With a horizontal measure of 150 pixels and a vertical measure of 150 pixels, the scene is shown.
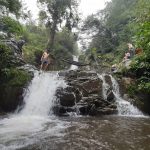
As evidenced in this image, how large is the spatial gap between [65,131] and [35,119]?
119 inches

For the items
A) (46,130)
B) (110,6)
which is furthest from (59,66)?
(46,130)

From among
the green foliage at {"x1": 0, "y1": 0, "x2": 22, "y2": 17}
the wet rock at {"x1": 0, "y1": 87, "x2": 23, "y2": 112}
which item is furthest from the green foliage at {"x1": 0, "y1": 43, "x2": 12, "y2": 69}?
the green foliage at {"x1": 0, "y1": 0, "x2": 22, "y2": 17}

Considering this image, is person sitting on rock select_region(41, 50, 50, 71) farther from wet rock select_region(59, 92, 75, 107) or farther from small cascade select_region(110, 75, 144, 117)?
small cascade select_region(110, 75, 144, 117)

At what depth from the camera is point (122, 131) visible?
9.40 m

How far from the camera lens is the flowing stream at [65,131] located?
7.38m

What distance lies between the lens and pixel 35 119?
11758 mm

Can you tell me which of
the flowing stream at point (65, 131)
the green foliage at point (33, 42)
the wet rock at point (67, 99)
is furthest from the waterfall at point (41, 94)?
the green foliage at point (33, 42)

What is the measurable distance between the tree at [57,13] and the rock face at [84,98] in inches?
715

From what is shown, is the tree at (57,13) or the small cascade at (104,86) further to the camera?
the tree at (57,13)

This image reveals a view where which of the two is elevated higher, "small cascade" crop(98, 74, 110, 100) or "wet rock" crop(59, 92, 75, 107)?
"small cascade" crop(98, 74, 110, 100)

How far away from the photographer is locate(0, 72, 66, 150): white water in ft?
26.0

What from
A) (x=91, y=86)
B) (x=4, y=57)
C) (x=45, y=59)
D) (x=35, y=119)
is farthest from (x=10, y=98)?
(x=45, y=59)

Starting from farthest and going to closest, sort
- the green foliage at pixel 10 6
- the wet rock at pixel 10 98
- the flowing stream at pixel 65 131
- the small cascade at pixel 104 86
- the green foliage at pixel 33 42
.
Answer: the green foliage at pixel 33 42
the small cascade at pixel 104 86
the wet rock at pixel 10 98
the green foliage at pixel 10 6
the flowing stream at pixel 65 131

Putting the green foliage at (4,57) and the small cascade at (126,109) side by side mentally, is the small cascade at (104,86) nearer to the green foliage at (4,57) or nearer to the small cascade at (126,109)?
the small cascade at (126,109)
